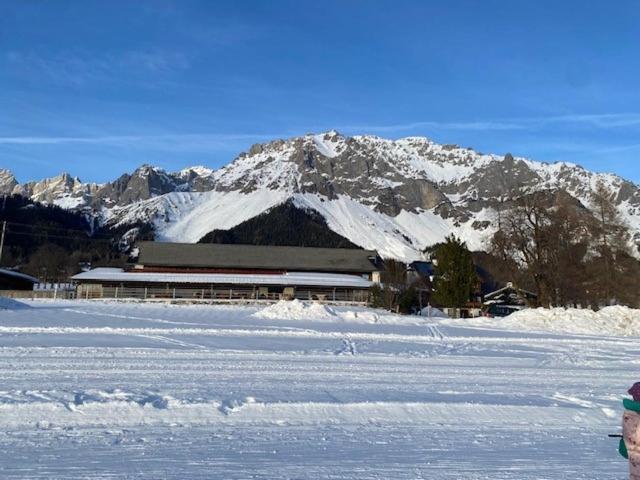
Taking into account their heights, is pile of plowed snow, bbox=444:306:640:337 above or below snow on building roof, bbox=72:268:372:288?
below

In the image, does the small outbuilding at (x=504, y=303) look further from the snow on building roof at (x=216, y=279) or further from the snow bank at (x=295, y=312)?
the snow bank at (x=295, y=312)

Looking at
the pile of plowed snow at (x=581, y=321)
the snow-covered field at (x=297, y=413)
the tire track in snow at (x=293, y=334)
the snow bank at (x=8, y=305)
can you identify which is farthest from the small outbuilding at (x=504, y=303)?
the snow-covered field at (x=297, y=413)

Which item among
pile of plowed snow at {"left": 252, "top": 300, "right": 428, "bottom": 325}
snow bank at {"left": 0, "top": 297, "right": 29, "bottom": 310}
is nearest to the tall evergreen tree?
pile of plowed snow at {"left": 252, "top": 300, "right": 428, "bottom": 325}

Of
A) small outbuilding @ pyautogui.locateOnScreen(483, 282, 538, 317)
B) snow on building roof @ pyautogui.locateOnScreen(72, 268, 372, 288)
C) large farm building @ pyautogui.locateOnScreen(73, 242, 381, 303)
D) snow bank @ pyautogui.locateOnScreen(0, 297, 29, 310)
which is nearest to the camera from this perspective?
snow bank @ pyautogui.locateOnScreen(0, 297, 29, 310)

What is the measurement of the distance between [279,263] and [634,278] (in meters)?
44.2

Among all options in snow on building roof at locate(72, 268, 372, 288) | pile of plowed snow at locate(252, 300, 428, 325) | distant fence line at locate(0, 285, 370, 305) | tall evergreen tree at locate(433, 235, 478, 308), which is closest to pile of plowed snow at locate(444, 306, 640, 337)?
pile of plowed snow at locate(252, 300, 428, 325)

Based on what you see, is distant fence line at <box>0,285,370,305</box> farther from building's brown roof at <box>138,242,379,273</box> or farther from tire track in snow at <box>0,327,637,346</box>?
tire track in snow at <box>0,327,637,346</box>

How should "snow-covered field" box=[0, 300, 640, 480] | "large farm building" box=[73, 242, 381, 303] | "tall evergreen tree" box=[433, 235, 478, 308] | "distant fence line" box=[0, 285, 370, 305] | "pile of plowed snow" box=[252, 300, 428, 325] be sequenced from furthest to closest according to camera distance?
"large farm building" box=[73, 242, 381, 303]
"distant fence line" box=[0, 285, 370, 305]
"tall evergreen tree" box=[433, 235, 478, 308]
"pile of plowed snow" box=[252, 300, 428, 325]
"snow-covered field" box=[0, 300, 640, 480]

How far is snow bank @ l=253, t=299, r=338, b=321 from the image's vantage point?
31.7 metres

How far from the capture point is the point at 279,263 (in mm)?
71312

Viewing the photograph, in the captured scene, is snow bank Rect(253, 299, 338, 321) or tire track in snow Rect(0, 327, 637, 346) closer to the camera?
tire track in snow Rect(0, 327, 637, 346)

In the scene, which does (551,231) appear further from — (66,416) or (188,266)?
(188,266)

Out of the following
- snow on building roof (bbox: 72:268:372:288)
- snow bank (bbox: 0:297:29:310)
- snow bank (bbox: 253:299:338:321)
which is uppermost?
snow on building roof (bbox: 72:268:372:288)

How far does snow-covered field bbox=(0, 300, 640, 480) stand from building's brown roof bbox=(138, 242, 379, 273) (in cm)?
5418
